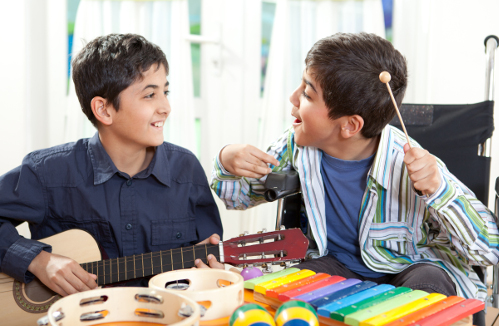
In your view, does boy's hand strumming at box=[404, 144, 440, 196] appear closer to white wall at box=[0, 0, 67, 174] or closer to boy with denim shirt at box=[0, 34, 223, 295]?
boy with denim shirt at box=[0, 34, 223, 295]

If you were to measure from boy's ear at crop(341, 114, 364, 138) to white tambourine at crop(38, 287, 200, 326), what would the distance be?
0.87m

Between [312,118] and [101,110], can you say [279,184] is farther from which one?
[101,110]

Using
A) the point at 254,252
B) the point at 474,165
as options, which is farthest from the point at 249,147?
the point at 474,165

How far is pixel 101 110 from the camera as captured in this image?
1.49 metres

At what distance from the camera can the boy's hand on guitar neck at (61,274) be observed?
4.02 feet

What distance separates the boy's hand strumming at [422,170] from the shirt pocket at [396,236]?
0.22 metres

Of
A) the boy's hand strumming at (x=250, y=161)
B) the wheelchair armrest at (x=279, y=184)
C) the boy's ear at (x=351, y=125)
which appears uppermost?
the boy's ear at (x=351, y=125)

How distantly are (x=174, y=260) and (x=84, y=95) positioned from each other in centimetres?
64

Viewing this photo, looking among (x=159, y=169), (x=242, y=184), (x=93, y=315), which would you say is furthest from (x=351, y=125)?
(x=93, y=315)

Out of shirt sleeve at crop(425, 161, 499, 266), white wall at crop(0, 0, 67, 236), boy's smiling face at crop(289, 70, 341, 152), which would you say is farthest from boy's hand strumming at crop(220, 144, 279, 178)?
white wall at crop(0, 0, 67, 236)

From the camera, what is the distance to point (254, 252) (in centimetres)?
121

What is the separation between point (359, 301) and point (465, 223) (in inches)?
20.6

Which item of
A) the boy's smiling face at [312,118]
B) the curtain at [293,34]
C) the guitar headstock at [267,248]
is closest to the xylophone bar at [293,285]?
the guitar headstock at [267,248]

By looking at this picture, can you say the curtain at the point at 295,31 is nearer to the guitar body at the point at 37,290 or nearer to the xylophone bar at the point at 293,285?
the guitar body at the point at 37,290
